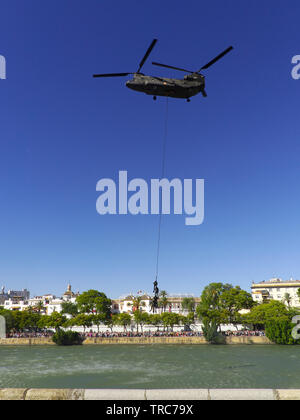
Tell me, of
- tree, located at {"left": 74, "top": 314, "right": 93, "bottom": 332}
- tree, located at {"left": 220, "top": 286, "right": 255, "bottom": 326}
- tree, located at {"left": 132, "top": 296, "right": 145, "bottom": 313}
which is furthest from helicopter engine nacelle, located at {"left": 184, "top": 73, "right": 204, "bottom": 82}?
tree, located at {"left": 132, "top": 296, "right": 145, "bottom": 313}

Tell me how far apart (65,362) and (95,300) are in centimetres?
4800

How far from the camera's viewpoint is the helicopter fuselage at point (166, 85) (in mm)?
20250

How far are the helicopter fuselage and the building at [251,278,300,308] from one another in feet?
384

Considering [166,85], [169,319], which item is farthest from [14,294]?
[166,85]

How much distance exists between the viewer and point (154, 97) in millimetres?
21234

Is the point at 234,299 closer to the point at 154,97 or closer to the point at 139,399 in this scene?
the point at 154,97

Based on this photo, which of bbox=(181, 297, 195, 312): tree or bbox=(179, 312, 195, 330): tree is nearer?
bbox=(179, 312, 195, 330): tree

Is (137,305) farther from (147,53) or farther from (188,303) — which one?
(147,53)

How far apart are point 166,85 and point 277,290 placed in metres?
126

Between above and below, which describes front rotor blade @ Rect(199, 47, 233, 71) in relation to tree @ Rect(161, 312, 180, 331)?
above

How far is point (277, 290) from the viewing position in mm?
130875

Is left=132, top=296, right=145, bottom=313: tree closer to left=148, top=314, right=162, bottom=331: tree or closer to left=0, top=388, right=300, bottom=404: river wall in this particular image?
left=148, top=314, right=162, bottom=331: tree

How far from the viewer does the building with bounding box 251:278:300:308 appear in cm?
12606

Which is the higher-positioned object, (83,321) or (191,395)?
(191,395)
